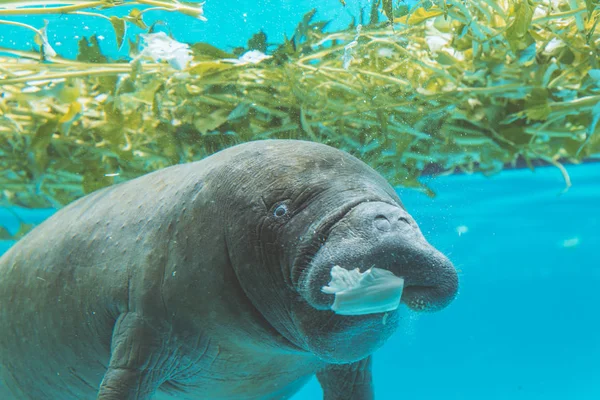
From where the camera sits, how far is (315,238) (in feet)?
6.89

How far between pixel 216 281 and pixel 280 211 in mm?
461

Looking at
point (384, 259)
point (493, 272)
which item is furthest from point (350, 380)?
point (493, 272)

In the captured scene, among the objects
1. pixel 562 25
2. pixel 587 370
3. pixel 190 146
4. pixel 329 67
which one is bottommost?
pixel 587 370

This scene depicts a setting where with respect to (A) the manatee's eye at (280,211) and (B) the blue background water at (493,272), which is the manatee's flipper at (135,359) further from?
A: (B) the blue background water at (493,272)

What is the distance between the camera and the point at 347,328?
2.05 meters

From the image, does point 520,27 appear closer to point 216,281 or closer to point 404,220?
point 404,220

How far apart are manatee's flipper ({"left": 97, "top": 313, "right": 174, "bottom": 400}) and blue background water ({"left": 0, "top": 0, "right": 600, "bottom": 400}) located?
1118 millimetres

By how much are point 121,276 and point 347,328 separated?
49.6 inches

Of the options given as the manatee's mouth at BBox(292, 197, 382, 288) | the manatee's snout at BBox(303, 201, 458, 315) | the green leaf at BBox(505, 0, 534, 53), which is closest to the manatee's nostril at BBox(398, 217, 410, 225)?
the manatee's snout at BBox(303, 201, 458, 315)

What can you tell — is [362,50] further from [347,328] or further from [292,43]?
[347,328]

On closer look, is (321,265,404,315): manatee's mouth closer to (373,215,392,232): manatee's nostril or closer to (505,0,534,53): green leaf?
(373,215,392,232): manatee's nostril

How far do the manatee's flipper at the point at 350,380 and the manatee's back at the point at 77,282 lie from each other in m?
1.20

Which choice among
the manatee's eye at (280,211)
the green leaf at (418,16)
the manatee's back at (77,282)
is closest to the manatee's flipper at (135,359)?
the manatee's back at (77,282)

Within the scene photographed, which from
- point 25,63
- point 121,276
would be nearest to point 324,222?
point 121,276
